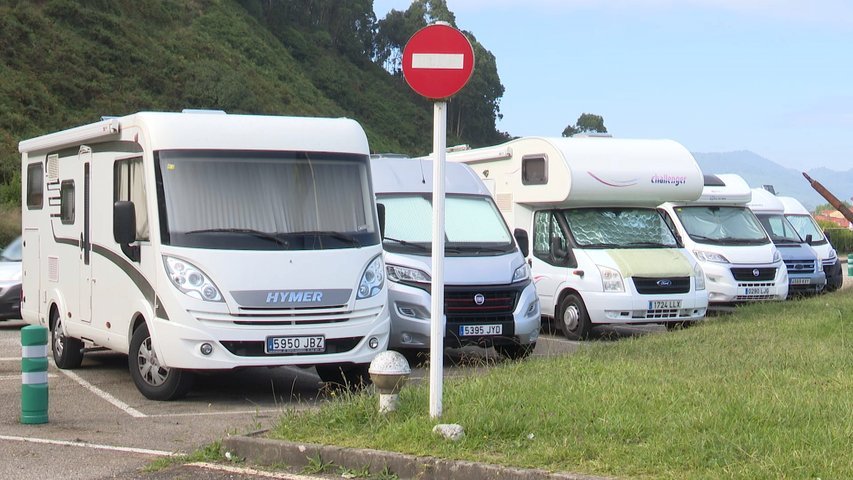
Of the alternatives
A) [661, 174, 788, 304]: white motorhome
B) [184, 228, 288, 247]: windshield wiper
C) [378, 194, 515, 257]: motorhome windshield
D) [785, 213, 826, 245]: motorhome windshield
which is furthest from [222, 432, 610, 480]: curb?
[785, 213, 826, 245]: motorhome windshield

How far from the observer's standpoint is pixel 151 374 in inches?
427

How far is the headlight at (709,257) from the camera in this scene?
62.2 feet

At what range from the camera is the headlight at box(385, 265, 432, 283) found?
13008 millimetres

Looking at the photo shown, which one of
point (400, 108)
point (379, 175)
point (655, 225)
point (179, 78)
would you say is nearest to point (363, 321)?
point (379, 175)

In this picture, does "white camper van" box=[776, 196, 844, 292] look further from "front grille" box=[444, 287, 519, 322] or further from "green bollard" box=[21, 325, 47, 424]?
"green bollard" box=[21, 325, 47, 424]

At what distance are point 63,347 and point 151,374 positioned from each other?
298 cm

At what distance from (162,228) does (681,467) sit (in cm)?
574

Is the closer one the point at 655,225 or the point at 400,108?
the point at 655,225

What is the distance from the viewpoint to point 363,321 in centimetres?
1079

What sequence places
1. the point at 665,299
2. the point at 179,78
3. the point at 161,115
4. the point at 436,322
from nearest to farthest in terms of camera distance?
the point at 436,322 → the point at 161,115 → the point at 665,299 → the point at 179,78

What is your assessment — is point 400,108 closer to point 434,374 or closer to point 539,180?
point 539,180

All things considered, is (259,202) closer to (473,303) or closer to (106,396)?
(106,396)

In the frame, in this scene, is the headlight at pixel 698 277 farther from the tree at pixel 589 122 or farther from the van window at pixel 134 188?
the tree at pixel 589 122

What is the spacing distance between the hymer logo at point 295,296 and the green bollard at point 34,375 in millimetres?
1974
